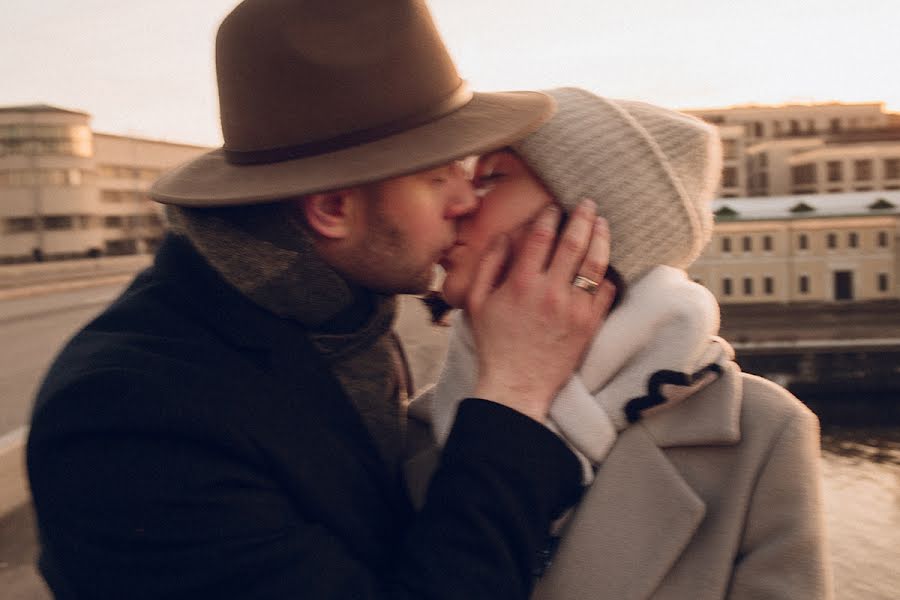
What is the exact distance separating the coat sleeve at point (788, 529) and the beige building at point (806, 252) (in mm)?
42212

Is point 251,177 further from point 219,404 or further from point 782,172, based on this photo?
point 782,172

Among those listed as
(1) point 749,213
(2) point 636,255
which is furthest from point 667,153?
(1) point 749,213

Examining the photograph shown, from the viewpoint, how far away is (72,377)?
3.47 ft

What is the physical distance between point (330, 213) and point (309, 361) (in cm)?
23

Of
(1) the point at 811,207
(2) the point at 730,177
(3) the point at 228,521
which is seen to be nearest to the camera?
(3) the point at 228,521

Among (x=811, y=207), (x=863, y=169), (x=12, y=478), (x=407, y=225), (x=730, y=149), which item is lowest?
(x=811, y=207)

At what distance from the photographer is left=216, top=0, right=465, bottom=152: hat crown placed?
121 centimetres

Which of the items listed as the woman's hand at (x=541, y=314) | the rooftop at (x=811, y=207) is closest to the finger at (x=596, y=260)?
the woman's hand at (x=541, y=314)

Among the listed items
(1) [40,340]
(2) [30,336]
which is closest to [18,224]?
(2) [30,336]

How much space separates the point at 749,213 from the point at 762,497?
44749 millimetres

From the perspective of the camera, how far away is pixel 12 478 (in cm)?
322

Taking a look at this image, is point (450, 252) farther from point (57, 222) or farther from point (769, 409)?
point (57, 222)

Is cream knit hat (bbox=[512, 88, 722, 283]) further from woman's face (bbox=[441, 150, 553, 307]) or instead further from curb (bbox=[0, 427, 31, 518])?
curb (bbox=[0, 427, 31, 518])

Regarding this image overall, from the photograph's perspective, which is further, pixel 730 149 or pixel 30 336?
pixel 730 149
